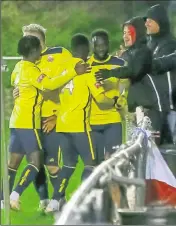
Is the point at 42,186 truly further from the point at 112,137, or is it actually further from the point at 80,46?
the point at 80,46

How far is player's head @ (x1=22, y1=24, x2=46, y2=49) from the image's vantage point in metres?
5.36

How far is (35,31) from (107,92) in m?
0.51

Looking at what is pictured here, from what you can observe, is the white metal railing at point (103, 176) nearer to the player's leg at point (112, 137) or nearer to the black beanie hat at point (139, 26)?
the player's leg at point (112, 137)

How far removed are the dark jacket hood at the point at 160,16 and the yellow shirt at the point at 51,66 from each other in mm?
488

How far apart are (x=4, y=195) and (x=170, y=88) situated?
3.55 feet

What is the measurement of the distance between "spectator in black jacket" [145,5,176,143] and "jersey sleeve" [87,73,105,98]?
30cm

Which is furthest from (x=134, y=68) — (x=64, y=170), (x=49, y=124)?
(x=64, y=170)

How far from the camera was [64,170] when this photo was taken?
18.1 feet

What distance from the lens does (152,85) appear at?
5516 mm

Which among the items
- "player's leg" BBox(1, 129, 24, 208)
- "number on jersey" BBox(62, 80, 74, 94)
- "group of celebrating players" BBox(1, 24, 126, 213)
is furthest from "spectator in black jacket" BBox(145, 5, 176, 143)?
"player's leg" BBox(1, 129, 24, 208)

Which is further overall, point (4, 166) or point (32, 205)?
point (32, 205)

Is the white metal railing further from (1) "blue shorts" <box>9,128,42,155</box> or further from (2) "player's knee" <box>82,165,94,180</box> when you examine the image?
(1) "blue shorts" <box>9,128,42,155</box>

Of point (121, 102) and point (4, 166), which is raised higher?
point (121, 102)

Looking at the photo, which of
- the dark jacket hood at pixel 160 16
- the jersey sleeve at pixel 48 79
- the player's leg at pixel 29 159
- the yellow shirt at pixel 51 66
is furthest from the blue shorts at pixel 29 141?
the dark jacket hood at pixel 160 16
